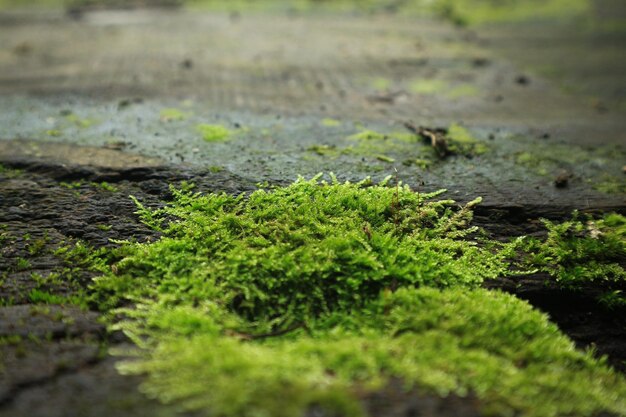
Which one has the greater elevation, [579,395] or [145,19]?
[145,19]

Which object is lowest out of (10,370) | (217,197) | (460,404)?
(10,370)

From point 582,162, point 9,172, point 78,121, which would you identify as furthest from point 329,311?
point 78,121

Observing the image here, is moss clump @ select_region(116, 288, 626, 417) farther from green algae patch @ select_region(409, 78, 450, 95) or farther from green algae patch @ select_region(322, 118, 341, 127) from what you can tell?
green algae patch @ select_region(409, 78, 450, 95)

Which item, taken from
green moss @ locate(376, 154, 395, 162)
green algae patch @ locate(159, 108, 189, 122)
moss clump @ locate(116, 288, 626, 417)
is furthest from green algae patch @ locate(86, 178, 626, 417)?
green algae patch @ locate(159, 108, 189, 122)

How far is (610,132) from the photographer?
14.0 ft

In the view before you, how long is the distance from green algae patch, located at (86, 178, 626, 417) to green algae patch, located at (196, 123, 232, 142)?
2.88 feet

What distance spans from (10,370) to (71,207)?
4.00ft

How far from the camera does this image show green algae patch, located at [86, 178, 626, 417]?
180 cm

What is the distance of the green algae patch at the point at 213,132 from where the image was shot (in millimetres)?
3773

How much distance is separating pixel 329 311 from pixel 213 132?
213cm

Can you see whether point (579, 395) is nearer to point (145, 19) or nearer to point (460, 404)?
point (460, 404)

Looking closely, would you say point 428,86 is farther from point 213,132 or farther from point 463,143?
point 213,132

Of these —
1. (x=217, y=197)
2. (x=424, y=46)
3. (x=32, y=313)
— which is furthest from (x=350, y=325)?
(x=424, y=46)

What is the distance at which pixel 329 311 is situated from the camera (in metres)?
2.23
